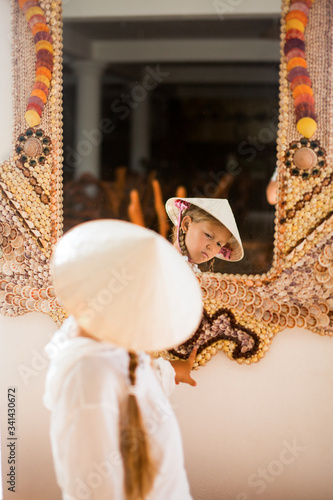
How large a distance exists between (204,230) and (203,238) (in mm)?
26

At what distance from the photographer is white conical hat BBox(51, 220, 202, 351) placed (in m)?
1.10

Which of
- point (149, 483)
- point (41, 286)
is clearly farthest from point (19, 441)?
point (149, 483)

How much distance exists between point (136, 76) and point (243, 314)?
0.84 metres

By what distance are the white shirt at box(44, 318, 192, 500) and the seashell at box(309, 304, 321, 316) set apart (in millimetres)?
616

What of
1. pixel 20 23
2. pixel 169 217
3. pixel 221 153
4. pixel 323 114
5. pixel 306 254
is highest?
pixel 20 23

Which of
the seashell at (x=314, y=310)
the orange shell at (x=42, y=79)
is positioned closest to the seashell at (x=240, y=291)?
the seashell at (x=314, y=310)

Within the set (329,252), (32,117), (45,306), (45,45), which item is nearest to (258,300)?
(329,252)

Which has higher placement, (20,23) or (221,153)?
(20,23)

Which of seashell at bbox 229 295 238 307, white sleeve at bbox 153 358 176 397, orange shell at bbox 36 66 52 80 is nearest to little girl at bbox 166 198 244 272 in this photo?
seashell at bbox 229 295 238 307

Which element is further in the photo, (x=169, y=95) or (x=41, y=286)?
(x=41, y=286)

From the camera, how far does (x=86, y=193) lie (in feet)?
5.35

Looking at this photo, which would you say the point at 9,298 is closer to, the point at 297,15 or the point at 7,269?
the point at 7,269

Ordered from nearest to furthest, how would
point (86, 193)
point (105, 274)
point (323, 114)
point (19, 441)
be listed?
point (105, 274), point (323, 114), point (86, 193), point (19, 441)

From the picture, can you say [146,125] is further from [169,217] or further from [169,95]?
[169,217]
